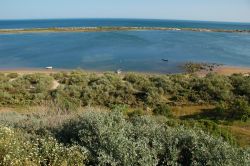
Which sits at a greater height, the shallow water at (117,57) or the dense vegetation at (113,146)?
the dense vegetation at (113,146)

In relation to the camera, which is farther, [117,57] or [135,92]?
[117,57]

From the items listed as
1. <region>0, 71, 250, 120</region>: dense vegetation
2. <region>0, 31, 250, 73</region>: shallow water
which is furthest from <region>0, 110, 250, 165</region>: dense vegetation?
<region>0, 31, 250, 73</region>: shallow water

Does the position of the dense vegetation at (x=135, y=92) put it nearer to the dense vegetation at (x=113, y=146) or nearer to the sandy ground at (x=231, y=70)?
the dense vegetation at (x=113, y=146)

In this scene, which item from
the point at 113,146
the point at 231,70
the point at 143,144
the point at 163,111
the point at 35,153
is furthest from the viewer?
the point at 231,70

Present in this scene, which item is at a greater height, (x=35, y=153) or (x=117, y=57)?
(x=35, y=153)

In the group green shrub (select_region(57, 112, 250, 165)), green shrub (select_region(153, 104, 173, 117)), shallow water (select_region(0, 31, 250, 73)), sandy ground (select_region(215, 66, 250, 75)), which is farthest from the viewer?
shallow water (select_region(0, 31, 250, 73))

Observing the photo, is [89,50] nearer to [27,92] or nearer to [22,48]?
[22,48]

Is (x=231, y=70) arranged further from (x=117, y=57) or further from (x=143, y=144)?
Result: (x=143, y=144)

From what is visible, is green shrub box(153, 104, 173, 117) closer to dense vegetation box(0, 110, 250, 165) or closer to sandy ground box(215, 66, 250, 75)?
dense vegetation box(0, 110, 250, 165)

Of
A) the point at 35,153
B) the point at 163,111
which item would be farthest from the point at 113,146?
the point at 163,111

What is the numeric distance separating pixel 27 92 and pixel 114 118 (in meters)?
16.4

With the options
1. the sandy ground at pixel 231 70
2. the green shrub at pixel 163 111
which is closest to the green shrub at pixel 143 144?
the green shrub at pixel 163 111

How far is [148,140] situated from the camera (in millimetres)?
10570

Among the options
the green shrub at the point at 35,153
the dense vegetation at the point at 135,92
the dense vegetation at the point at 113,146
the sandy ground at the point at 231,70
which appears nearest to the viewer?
the green shrub at the point at 35,153
